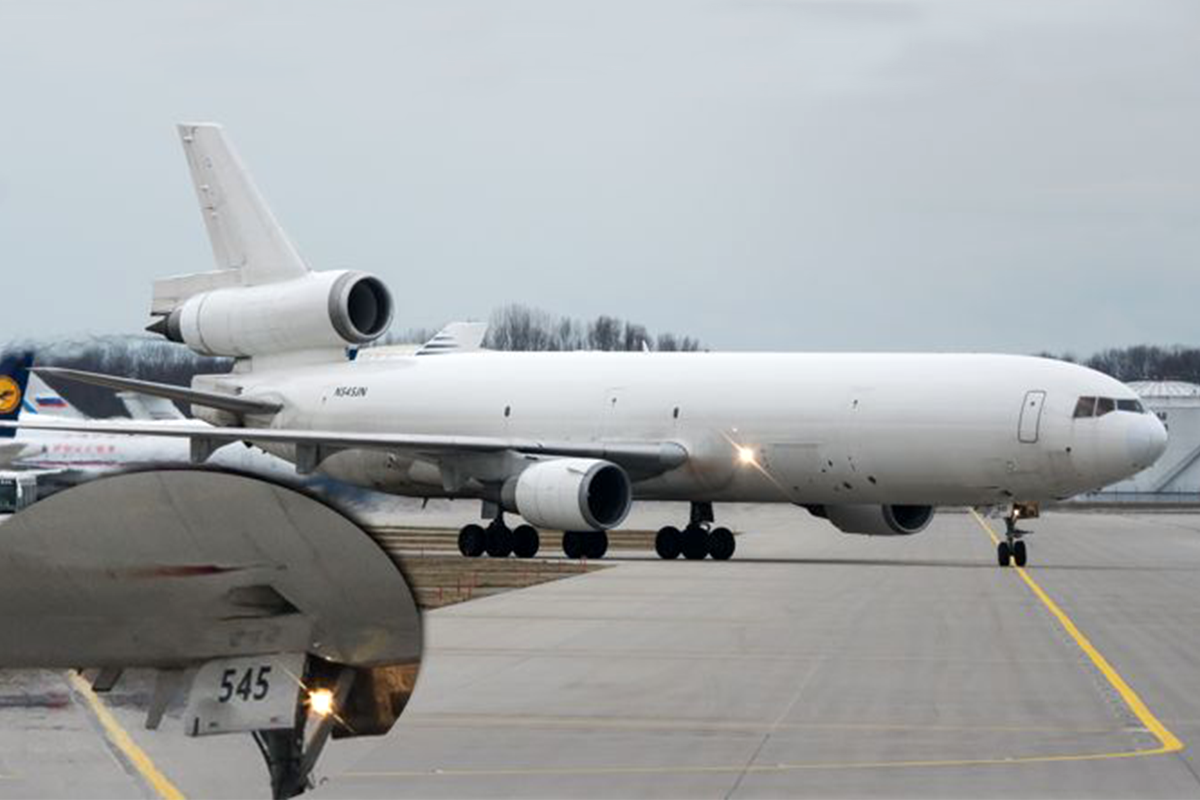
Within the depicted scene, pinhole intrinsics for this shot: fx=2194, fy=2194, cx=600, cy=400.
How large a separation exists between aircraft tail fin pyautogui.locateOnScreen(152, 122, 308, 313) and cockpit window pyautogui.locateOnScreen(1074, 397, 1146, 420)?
1572cm

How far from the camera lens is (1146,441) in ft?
114

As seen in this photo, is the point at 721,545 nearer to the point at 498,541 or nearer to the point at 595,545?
the point at 595,545

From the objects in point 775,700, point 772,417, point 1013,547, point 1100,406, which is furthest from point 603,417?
point 775,700

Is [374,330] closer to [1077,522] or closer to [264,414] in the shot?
[264,414]

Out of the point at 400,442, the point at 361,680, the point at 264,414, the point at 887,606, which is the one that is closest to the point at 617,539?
the point at 264,414

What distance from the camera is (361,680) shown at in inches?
201

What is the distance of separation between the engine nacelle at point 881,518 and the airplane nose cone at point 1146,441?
5.12 meters

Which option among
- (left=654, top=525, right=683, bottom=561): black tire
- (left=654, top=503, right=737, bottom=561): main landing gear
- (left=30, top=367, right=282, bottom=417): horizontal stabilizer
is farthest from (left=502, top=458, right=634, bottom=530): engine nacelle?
(left=30, top=367, right=282, bottom=417): horizontal stabilizer

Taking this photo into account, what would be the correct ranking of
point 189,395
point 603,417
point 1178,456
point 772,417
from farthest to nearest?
point 1178,456, point 189,395, point 603,417, point 772,417

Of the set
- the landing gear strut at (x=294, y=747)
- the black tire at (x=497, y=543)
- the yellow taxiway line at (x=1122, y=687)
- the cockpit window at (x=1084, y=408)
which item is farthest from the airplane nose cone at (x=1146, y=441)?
the landing gear strut at (x=294, y=747)

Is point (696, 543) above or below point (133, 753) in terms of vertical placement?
below

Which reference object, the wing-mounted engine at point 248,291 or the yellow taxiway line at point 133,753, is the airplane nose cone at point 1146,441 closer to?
the wing-mounted engine at point 248,291

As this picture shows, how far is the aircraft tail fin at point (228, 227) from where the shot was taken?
140 feet

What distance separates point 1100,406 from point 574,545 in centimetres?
971
